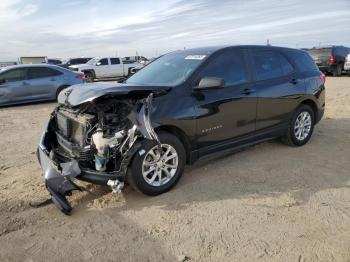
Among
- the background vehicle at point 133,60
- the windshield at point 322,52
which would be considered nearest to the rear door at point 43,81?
the background vehicle at point 133,60

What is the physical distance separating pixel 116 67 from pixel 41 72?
12.6 metres

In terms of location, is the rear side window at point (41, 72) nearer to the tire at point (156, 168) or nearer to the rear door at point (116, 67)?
the tire at point (156, 168)

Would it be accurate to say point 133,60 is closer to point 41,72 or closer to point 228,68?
point 41,72

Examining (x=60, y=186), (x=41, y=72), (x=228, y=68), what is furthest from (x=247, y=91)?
(x=41, y=72)

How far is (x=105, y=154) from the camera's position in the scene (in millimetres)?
4094

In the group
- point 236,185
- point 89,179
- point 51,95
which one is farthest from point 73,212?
point 51,95

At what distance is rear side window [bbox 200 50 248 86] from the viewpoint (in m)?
4.98

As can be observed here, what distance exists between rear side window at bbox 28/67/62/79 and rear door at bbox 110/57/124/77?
12.1 meters

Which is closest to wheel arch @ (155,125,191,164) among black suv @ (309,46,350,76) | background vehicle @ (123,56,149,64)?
black suv @ (309,46,350,76)

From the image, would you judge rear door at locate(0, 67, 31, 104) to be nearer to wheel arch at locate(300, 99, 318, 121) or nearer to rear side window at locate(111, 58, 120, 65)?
wheel arch at locate(300, 99, 318, 121)

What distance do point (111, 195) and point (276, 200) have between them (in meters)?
1.98

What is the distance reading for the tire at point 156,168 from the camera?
413 centimetres

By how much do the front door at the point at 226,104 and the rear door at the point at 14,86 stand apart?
9.35m

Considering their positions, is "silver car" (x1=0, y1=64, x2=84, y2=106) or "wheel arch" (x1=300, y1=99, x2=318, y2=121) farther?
"silver car" (x1=0, y1=64, x2=84, y2=106)
